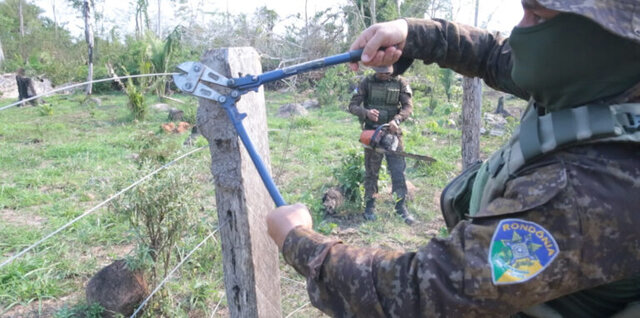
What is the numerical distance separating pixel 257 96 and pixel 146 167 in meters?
1.41

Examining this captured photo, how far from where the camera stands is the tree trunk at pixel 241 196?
1.63 m

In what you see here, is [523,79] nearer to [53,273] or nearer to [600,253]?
[600,253]

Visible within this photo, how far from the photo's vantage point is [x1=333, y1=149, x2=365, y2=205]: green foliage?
5.17 meters

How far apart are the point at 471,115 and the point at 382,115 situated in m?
1.18

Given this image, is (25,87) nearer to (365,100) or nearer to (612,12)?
(365,100)

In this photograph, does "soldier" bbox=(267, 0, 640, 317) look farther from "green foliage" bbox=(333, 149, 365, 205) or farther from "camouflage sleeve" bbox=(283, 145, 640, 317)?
"green foliage" bbox=(333, 149, 365, 205)

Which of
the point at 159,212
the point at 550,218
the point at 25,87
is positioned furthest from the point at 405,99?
the point at 25,87

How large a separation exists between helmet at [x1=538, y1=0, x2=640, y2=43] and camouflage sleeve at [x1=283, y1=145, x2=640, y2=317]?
0.24m

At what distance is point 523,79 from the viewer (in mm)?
1097

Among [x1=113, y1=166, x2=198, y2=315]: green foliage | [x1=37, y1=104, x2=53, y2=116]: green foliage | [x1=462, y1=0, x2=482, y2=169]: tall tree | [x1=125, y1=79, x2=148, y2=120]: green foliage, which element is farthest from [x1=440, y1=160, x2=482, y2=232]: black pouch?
[x1=37, y1=104, x2=53, y2=116]: green foliage

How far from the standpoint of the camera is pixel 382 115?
5.22 m

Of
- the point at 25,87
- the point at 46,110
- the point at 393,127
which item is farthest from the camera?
the point at 25,87

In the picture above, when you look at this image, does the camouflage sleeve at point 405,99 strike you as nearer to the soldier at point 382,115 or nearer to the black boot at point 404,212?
the soldier at point 382,115

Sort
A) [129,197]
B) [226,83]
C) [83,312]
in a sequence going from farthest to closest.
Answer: [83,312] < [129,197] < [226,83]
